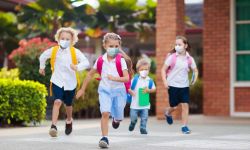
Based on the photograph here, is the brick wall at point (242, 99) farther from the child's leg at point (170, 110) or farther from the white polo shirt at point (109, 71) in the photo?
the white polo shirt at point (109, 71)

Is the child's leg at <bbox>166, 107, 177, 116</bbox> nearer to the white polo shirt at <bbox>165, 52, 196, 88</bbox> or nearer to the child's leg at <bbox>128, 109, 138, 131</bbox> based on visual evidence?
the white polo shirt at <bbox>165, 52, 196, 88</bbox>

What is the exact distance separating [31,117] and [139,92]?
3.39 metres

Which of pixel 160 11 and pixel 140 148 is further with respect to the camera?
pixel 160 11

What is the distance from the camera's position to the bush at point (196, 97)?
2198 centimetres

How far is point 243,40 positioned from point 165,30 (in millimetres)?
2344

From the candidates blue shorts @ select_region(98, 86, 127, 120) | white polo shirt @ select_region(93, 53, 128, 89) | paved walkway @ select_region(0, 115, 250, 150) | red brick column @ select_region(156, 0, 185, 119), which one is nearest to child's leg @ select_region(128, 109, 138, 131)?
paved walkway @ select_region(0, 115, 250, 150)

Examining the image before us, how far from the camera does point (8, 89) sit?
522 inches

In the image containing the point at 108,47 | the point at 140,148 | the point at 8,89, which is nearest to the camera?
the point at 140,148

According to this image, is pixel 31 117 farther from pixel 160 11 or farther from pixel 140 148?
pixel 140 148

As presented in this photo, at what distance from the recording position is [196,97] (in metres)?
22.1

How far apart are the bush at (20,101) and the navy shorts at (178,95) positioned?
138 inches

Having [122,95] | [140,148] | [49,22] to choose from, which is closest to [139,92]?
[122,95]

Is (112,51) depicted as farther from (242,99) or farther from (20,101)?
(242,99)

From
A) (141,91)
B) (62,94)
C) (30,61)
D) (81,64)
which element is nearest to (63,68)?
(62,94)
